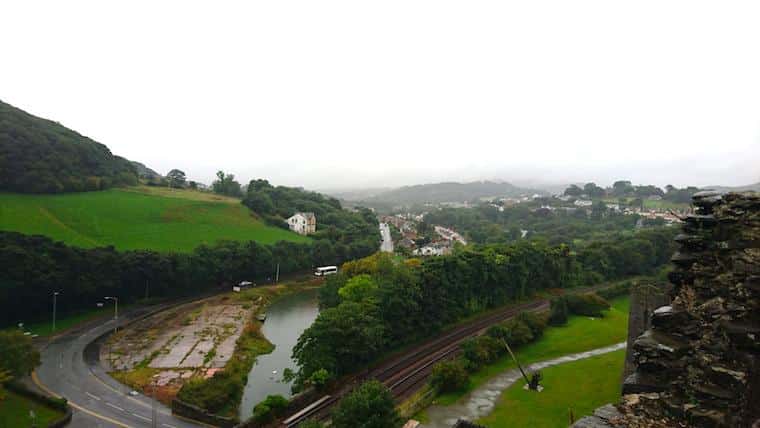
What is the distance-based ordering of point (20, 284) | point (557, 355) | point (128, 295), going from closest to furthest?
point (557, 355)
point (20, 284)
point (128, 295)

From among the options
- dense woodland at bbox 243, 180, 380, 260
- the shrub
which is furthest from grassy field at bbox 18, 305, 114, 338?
the shrub

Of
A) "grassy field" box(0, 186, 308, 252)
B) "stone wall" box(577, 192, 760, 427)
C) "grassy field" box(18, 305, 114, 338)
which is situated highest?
"stone wall" box(577, 192, 760, 427)

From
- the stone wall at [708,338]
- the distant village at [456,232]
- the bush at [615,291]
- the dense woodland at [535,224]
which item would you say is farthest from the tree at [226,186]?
the stone wall at [708,338]

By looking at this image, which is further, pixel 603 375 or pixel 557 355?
pixel 557 355

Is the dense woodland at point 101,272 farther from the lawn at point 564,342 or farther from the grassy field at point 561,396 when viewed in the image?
the grassy field at point 561,396

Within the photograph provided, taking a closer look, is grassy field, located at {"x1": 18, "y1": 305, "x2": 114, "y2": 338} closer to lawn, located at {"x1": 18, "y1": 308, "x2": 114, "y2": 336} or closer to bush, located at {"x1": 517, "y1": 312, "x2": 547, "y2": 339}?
lawn, located at {"x1": 18, "y1": 308, "x2": 114, "y2": 336}

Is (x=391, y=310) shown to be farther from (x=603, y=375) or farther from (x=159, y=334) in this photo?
(x=159, y=334)

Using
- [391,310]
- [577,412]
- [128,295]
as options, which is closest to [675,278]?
[577,412]
